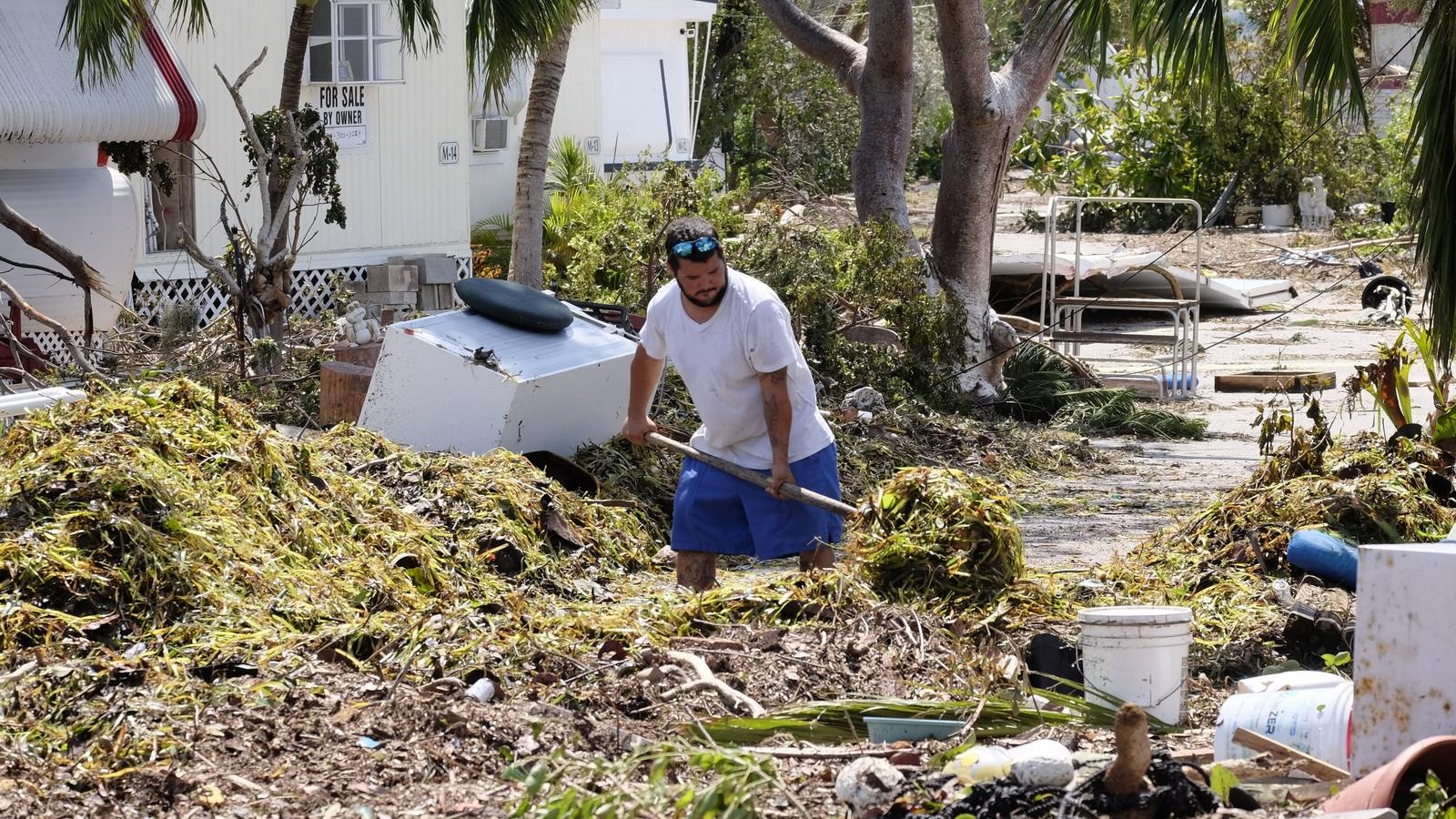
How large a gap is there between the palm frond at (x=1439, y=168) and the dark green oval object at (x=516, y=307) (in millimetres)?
4302

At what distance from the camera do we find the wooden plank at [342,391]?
29.8 ft

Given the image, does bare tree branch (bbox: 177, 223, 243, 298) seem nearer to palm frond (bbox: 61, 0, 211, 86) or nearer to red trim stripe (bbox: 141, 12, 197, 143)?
palm frond (bbox: 61, 0, 211, 86)

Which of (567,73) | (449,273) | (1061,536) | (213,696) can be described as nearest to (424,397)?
(1061,536)

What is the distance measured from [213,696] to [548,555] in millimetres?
2876

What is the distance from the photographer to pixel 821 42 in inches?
553

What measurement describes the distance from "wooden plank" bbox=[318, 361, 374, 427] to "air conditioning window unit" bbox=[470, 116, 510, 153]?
37.2 feet

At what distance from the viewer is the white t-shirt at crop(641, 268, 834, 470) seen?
5695mm

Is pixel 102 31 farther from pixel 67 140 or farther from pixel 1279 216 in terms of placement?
pixel 1279 216

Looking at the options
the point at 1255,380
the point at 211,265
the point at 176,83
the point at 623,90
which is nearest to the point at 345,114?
the point at 176,83

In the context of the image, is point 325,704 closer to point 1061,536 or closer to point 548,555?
point 548,555

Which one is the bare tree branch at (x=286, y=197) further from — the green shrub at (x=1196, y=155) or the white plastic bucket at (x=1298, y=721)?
the green shrub at (x=1196, y=155)

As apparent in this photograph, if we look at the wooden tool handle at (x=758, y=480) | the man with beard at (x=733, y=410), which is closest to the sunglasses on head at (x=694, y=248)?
the man with beard at (x=733, y=410)

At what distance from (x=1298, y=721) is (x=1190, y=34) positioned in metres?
4.06

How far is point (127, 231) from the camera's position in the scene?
39.2ft
